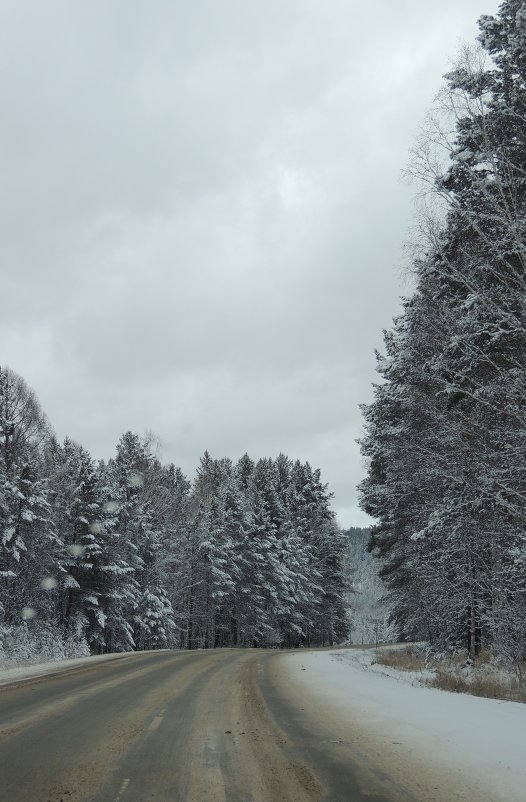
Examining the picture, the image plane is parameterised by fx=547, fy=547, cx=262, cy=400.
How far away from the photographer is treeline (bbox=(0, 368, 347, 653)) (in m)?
26.2

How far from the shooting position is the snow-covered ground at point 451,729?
15.8 ft

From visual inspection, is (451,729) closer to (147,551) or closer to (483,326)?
(483,326)

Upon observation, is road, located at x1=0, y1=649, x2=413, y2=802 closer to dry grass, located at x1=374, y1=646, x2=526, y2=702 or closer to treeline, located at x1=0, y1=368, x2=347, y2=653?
dry grass, located at x1=374, y1=646, x2=526, y2=702

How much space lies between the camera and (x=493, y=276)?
13.3 meters

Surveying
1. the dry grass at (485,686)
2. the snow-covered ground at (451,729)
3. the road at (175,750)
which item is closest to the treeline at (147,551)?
the road at (175,750)

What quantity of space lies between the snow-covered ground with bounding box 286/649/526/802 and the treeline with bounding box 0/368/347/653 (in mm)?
17941

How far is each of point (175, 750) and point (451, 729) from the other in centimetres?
343

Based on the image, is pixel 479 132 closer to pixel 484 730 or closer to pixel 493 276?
pixel 493 276

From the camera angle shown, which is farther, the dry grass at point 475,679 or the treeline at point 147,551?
the treeline at point 147,551

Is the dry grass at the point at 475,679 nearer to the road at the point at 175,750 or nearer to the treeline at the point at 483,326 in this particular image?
the treeline at the point at 483,326

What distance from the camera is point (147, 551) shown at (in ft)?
127

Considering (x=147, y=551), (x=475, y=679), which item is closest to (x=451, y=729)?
(x=475, y=679)

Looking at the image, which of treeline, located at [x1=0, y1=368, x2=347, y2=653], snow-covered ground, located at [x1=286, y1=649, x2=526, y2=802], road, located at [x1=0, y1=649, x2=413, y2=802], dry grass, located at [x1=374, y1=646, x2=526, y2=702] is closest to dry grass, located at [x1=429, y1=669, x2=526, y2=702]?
dry grass, located at [x1=374, y1=646, x2=526, y2=702]

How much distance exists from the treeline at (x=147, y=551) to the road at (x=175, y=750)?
1607cm
